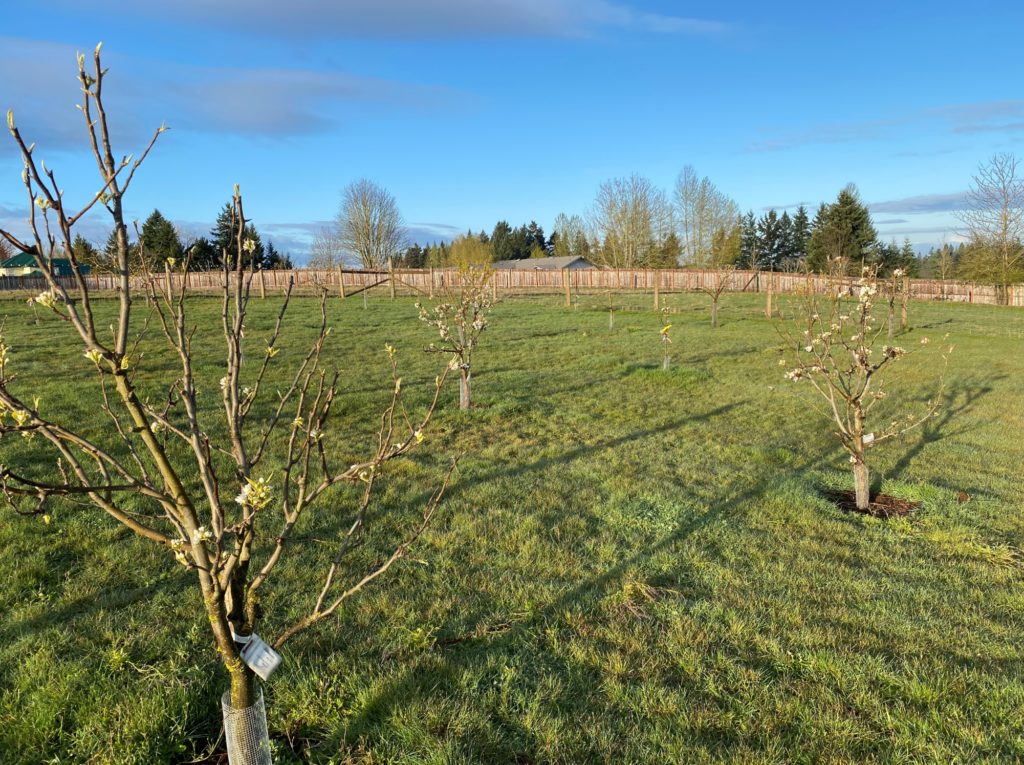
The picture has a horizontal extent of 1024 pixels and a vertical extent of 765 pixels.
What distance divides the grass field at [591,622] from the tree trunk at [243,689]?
470 millimetres

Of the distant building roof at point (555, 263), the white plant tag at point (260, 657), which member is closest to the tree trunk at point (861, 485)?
the white plant tag at point (260, 657)

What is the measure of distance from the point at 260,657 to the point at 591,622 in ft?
6.33

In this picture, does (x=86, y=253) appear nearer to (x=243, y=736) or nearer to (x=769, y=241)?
(x=243, y=736)

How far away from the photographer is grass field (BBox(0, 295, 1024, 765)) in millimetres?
2557

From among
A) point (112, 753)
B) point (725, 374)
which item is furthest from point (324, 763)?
point (725, 374)

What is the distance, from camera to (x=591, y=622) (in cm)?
343

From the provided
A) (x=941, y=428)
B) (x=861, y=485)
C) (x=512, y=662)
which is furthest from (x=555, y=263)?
(x=512, y=662)

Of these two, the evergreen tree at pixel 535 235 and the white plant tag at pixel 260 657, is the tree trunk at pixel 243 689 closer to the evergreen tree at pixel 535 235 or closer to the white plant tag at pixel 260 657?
the white plant tag at pixel 260 657

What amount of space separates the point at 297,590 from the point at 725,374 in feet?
32.3

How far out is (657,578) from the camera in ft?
13.0

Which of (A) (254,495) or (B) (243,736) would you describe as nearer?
(A) (254,495)

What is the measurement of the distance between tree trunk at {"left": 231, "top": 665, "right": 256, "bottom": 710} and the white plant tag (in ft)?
0.15

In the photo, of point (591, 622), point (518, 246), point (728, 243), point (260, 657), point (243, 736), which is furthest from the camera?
point (518, 246)

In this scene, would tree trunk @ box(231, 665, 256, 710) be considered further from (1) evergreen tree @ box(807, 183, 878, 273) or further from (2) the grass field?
(1) evergreen tree @ box(807, 183, 878, 273)
